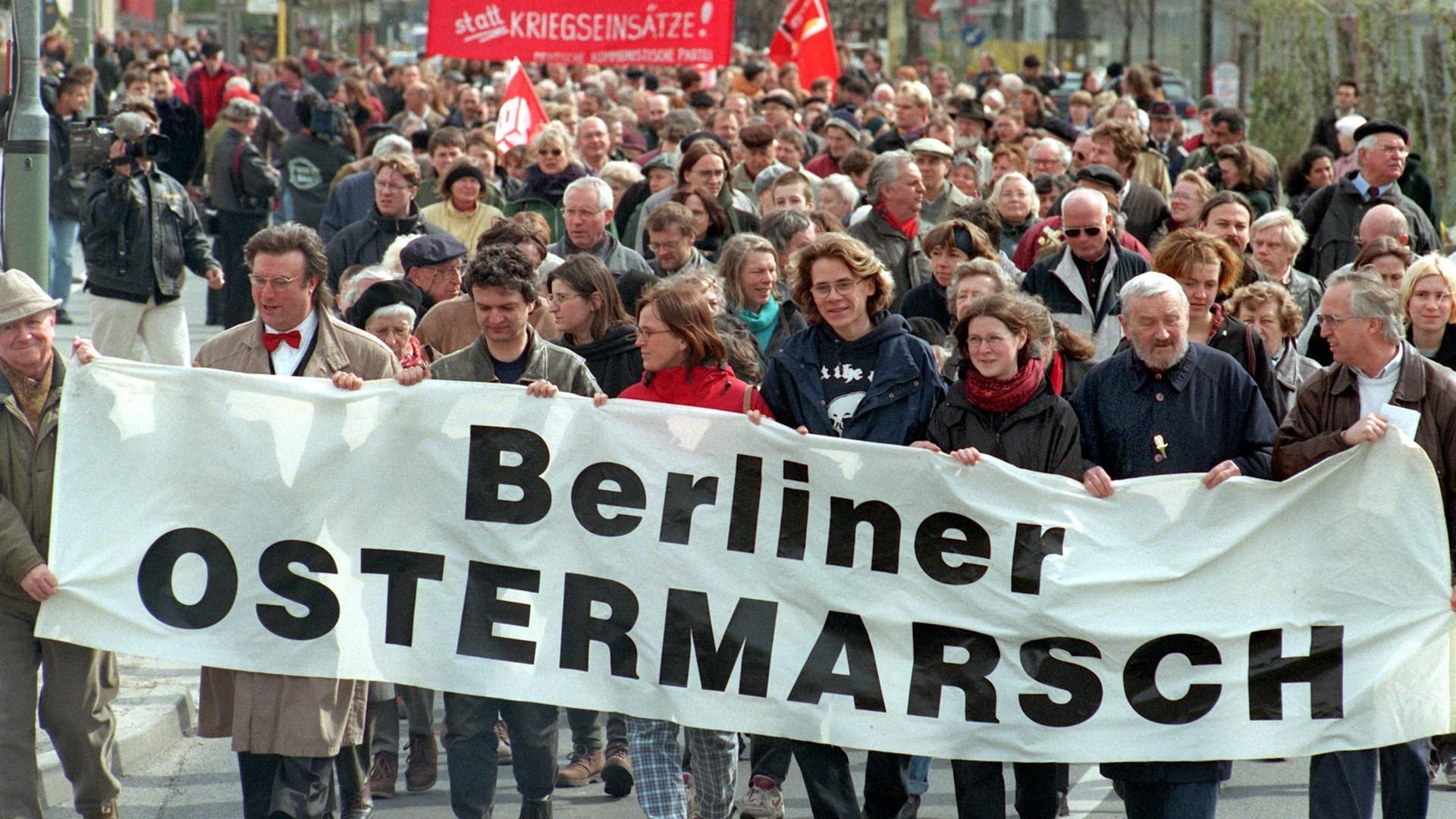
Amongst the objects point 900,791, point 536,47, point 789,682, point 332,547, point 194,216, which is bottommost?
point 900,791

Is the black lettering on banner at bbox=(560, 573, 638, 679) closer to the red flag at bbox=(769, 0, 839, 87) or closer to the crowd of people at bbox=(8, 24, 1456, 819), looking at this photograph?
A: the crowd of people at bbox=(8, 24, 1456, 819)

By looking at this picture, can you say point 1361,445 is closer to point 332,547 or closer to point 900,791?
point 900,791

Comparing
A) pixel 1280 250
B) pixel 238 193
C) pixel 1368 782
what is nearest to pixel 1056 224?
pixel 1280 250

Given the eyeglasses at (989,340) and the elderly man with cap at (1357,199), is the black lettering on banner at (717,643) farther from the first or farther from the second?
the elderly man with cap at (1357,199)

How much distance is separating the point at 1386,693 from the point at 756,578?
1.85 metres

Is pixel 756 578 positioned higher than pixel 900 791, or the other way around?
pixel 756 578

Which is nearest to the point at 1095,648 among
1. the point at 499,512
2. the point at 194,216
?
the point at 499,512

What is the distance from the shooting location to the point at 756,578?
5879mm

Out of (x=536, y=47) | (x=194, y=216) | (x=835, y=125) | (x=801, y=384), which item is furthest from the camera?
(x=536, y=47)

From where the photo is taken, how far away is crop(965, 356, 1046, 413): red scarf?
567 centimetres

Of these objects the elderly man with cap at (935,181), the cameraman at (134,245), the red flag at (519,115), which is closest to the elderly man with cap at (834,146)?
the red flag at (519,115)

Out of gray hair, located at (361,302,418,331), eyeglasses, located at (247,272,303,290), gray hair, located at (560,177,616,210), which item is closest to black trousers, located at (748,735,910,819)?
eyeglasses, located at (247,272,303,290)

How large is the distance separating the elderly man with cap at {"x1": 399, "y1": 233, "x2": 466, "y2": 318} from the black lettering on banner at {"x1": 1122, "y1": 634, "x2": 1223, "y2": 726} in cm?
348

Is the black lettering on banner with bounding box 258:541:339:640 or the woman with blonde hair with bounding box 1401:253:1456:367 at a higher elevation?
the woman with blonde hair with bounding box 1401:253:1456:367
